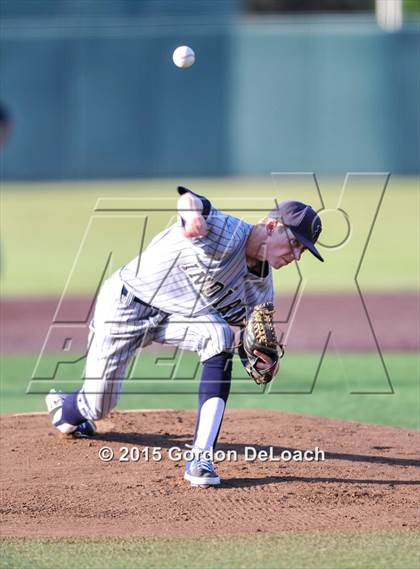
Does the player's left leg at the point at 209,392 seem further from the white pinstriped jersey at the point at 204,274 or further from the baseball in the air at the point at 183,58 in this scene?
the baseball in the air at the point at 183,58

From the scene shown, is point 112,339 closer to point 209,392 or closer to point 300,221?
point 209,392

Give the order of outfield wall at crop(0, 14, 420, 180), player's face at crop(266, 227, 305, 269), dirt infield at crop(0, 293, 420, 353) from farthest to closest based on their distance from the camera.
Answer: outfield wall at crop(0, 14, 420, 180)
dirt infield at crop(0, 293, 420, 353)
player's face at crop(266, 227, 305, 269)

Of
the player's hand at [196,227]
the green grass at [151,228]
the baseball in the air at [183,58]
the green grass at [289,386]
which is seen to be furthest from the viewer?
the green grass at [151,228]

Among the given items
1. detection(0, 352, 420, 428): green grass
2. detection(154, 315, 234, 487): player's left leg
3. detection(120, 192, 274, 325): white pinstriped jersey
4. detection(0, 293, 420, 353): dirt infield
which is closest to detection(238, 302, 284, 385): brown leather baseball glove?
detection(154, 315, 234, 487): player's left leg

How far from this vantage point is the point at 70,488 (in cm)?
523

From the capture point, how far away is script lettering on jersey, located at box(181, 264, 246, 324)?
17.9 ft

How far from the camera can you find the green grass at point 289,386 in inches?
292

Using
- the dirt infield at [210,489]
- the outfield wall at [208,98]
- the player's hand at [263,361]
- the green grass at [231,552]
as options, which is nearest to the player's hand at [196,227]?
the player's hand at [263,361]

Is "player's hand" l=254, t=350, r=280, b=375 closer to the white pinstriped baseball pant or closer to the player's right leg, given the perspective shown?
the white pinstriped baseball pant

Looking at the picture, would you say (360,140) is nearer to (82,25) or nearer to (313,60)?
(313,60)

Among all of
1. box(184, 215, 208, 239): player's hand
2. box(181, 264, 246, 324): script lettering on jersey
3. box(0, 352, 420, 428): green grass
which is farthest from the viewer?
box(0, 352, 420, 428): green grass

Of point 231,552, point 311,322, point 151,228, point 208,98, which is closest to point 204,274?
point 231,552

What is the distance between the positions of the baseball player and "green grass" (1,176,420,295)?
5.34m

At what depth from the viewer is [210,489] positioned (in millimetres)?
5207
